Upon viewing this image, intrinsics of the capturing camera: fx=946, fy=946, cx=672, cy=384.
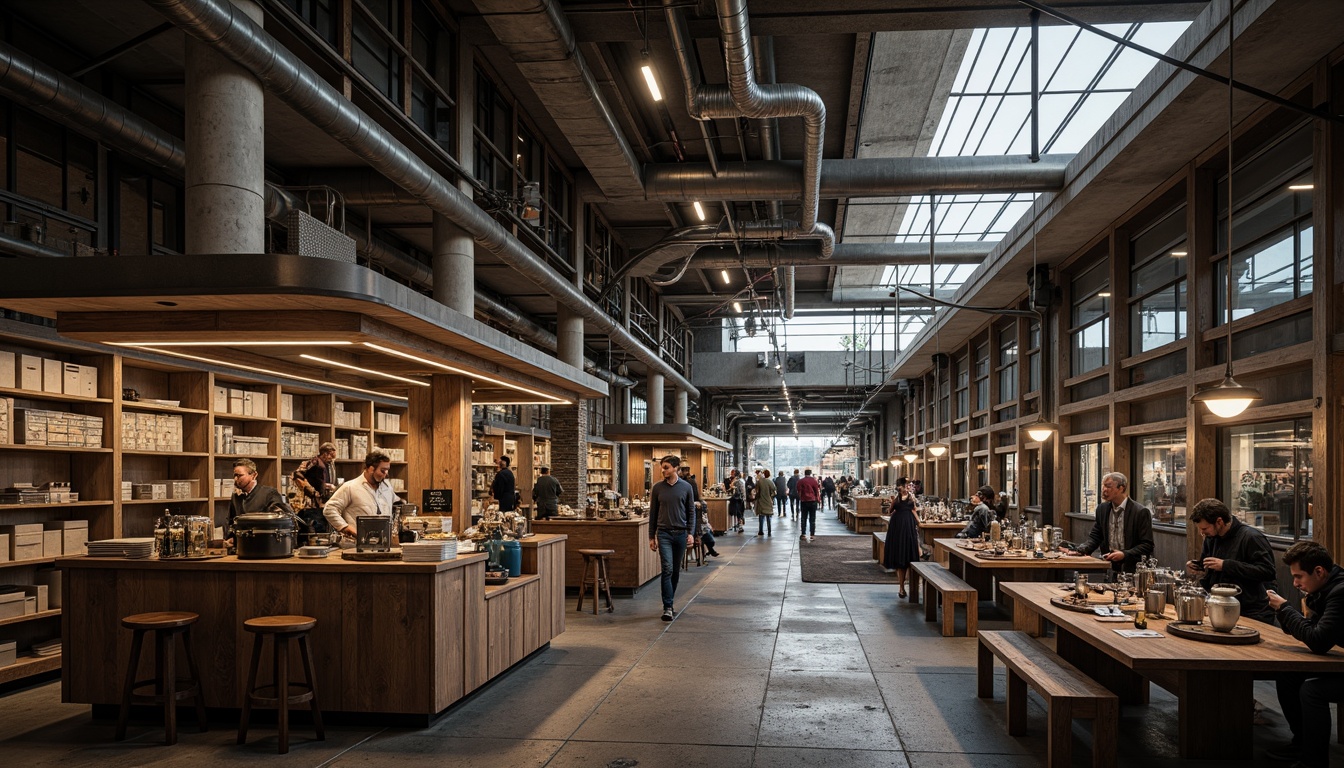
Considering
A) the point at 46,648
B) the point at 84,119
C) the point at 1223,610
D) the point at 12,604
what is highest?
the point at 84,119

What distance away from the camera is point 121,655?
584 centimetres

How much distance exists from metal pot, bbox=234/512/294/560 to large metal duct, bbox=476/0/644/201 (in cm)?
412

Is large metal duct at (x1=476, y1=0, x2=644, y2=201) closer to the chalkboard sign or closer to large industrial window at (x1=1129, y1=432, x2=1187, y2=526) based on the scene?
the chalkboard sign

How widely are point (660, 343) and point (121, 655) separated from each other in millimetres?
15950

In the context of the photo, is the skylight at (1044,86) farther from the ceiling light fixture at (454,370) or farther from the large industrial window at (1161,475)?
the ceiling light fixture at (454,370)

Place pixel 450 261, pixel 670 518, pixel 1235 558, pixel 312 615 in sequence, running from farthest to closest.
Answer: pixel 670 518, pixel 450 261, pixel 1235 558, pixel 312 615

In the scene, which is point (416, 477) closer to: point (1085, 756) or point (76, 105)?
point (76, 105)

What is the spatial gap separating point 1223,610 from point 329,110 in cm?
618

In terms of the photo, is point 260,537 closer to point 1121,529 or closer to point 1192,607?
point 1192,607

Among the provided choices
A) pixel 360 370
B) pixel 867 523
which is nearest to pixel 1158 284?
pixel 360 370

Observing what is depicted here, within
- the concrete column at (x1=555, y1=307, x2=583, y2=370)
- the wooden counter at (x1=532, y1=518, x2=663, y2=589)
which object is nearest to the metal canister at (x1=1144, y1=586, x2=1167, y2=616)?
the wooden counter at (x1=532, y1=518, x2=663, y2=589)

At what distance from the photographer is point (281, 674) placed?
527 cm

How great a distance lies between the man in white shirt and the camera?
6.96 meters

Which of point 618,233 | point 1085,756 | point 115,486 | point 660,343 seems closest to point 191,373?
point 115,486
